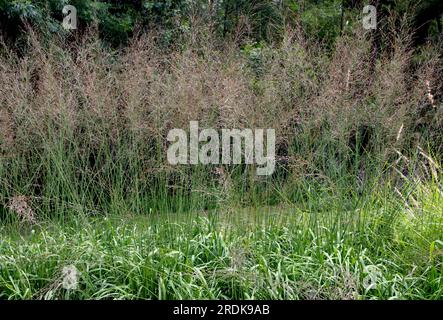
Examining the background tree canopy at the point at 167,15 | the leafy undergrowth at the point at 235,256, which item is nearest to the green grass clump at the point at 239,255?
the leafy undergrowth at the point at 235,256

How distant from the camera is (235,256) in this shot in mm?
3240

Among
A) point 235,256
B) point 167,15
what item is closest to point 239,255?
point 235,256

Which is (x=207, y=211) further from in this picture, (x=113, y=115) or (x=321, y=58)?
(x=321, y=58)

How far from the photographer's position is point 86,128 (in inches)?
167

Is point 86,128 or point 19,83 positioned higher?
point 19,83

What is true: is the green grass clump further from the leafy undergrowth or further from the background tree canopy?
the background tree canopy

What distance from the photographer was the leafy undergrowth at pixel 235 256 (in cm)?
340

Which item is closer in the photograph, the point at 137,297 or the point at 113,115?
the point at 137,297

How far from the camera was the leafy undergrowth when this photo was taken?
11.1 ft

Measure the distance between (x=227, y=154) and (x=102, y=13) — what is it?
4954 millimetres

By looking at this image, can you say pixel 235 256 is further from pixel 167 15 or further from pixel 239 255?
pixel 167 15

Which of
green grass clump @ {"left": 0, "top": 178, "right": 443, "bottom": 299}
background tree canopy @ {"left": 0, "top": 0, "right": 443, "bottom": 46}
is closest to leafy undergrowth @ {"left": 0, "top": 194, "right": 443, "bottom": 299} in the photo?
green grass clump @ {"left": 0, "top": 178, "right": 443, "bottom": 299}

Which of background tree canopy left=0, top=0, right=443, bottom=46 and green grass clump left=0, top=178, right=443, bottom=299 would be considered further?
background tree canopy left=0, top=0, right=443, bottom=46
